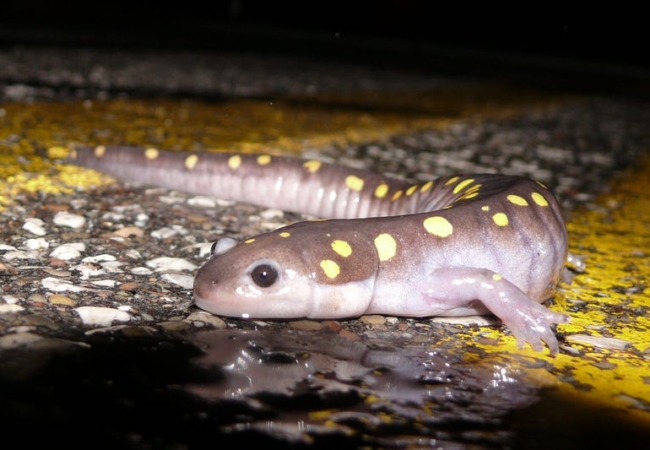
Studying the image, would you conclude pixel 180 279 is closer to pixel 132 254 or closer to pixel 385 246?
pixel 132 254

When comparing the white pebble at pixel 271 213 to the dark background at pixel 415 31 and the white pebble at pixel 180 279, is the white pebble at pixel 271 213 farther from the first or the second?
the dark background at pixel 415 31

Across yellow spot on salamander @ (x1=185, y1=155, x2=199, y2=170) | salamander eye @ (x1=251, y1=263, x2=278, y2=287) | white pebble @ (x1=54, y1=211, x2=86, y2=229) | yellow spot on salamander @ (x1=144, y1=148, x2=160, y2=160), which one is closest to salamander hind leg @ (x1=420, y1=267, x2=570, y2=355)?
salamander eye @ (x1=251, y1=263, x2=278, y2=287)

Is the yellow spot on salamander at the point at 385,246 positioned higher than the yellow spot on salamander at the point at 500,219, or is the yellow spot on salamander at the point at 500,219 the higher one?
the yellow spot on salamander at the point at 500,219

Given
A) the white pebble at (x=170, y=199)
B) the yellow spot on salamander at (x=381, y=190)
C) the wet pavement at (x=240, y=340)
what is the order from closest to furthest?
the wet pavement at (x=240, y=340) < the white pebble at (x=170, y=199) < the yellow spot on salamander at (x=381, y=190)

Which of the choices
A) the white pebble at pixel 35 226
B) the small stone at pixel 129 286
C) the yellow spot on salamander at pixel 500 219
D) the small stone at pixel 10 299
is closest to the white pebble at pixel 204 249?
the small stone at pixel 129 286

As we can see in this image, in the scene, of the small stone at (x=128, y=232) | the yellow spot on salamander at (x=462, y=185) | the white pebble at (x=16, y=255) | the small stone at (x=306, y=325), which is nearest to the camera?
the small stone at (x=306, y=325)

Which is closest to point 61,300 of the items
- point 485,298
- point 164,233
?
point 164,233

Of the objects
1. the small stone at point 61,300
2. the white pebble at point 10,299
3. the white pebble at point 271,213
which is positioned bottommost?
the white pebble at point 10,299
